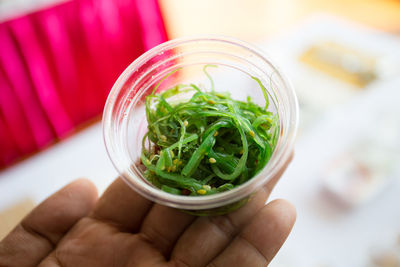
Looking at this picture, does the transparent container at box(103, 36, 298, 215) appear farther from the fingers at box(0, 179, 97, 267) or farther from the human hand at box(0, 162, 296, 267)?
the fingers at box(0, 179, 97, 267)

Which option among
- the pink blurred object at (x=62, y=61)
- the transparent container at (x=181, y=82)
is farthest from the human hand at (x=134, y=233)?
the pink blurred object at (x=62, y=61)

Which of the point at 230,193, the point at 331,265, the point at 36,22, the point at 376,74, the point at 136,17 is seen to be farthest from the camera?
the point at 136,17

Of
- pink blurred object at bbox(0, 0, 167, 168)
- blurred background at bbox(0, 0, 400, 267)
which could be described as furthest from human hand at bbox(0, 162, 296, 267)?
pink blurred object at bbox(0, 0, 167, 168)

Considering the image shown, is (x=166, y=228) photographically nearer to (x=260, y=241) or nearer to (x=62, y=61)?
(x=260, y=241)

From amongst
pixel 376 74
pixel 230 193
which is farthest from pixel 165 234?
pixel 376 74

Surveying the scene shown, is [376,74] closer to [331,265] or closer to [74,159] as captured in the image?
[331,265]

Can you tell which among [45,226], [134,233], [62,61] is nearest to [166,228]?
[134,233]
